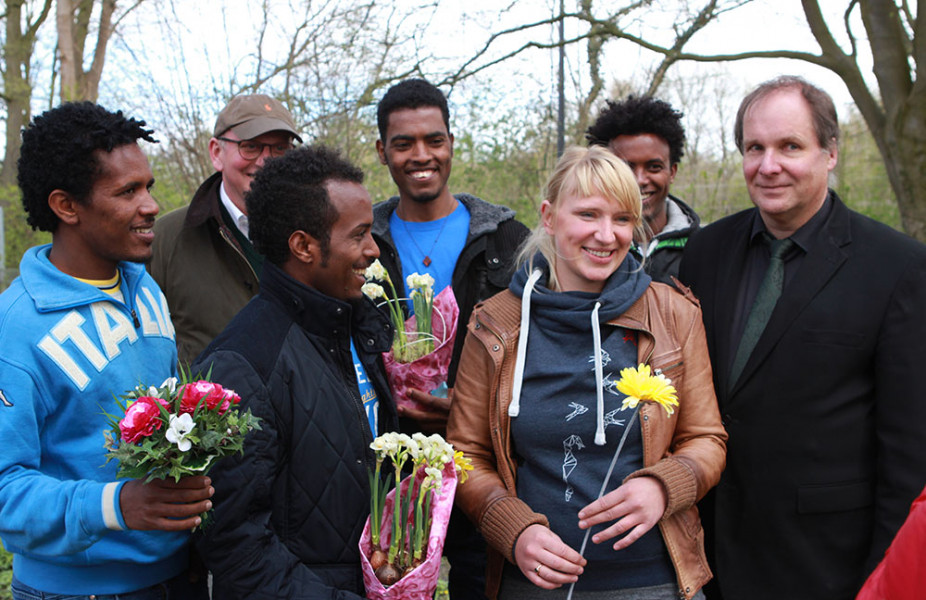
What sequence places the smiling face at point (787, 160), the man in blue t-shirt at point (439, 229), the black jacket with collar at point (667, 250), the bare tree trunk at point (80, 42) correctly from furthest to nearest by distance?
the bare tree trunk at point (80, 42) < the black jacket with collar at point (667, 250) < the man in blue t-shirt at point (439, 229) < the smiling face at point (787, 160)

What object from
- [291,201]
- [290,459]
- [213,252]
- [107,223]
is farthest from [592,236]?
[213,252]

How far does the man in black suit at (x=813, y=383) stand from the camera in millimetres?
2438

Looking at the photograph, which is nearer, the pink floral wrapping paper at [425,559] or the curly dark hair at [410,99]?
the pink floral wrapping paper at [425,559]

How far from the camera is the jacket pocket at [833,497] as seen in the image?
2484 mm

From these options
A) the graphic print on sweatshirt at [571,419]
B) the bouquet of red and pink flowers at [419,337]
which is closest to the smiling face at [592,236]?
the graphic print on sweatshirt at [571,419]

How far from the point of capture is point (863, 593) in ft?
5.02

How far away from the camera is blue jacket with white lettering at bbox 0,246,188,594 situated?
1.93m

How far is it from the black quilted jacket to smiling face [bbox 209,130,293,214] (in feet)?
4.21

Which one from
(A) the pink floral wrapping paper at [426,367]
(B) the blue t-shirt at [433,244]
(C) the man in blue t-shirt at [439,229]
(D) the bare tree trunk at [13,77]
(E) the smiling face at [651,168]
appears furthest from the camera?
(D) the bare tree trunk at [13,77]

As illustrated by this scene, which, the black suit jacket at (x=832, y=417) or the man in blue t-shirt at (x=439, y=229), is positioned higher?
the man in blue t-shirt at (x=439, y=229)

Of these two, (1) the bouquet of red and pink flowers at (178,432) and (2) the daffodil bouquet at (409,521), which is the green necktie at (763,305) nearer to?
(2) the daffodil bouquet at (409,521)

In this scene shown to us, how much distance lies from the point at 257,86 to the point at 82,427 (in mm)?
8215

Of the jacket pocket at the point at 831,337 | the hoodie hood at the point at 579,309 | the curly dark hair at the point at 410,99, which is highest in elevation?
the curly dark hair at the point at 410,99

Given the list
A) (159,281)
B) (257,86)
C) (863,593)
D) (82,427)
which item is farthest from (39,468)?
(257,86)
